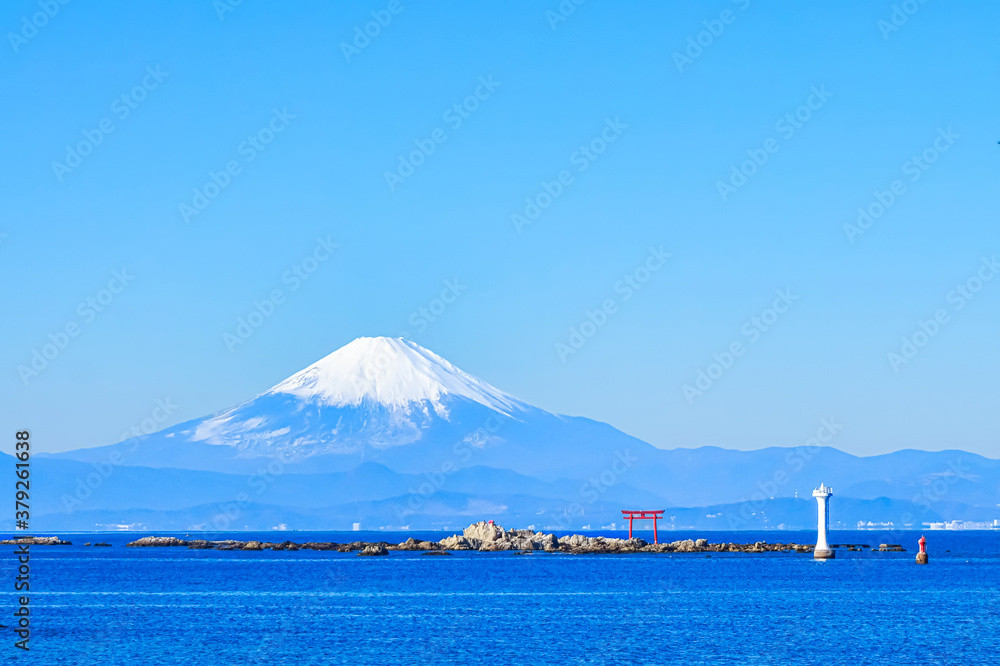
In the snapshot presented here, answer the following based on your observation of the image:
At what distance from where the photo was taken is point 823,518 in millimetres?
129000

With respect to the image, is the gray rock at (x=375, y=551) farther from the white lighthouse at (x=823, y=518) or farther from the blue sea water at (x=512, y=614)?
the white lighthouse at (x=823, y=518)

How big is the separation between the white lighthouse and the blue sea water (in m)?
4.21

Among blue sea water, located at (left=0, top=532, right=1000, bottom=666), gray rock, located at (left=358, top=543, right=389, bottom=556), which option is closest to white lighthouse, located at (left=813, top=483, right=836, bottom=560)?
blue sea water, located at (left=0, top=532, right=1000, bottom=666)

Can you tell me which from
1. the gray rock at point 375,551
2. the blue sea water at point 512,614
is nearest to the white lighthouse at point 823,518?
the blue sea water at point 512,614

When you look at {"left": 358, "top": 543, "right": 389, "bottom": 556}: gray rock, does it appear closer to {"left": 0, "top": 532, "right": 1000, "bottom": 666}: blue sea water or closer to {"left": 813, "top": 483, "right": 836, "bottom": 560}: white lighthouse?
{"left": 0, "top": 532, "right": 1000, "bottom": 666}: blue sea water

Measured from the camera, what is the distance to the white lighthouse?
123 meters

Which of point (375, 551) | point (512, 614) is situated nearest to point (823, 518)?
point (375, 551)

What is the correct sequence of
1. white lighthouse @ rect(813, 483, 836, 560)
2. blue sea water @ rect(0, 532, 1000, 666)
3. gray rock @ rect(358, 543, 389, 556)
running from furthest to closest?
1. gray rock @ rect(358, 543, 389, 556)
2. white lighthouse @ rect(813, 483, 836, 560)
3. blue sea water @ rect(0, 532, 1000, 666)

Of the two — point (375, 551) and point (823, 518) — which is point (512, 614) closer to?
point (823, 518)

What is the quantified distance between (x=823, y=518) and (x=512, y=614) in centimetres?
6067

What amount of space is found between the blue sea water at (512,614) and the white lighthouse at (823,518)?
4.21 m

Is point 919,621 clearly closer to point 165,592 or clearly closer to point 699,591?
point 699,591

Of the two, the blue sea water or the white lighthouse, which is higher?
the white lighthouse

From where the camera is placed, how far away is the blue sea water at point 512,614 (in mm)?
57469
